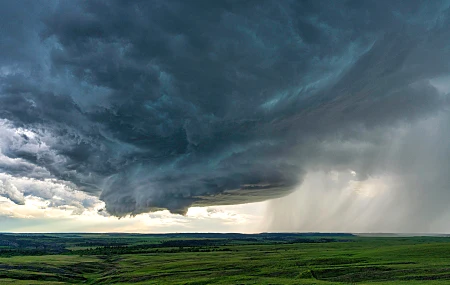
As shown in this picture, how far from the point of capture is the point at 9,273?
379 feet

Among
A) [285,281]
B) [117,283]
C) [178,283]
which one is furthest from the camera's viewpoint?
[117,283]

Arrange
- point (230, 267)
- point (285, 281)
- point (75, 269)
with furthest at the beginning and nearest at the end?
point (75, 269)
point (230, 267)
point (285, 281)

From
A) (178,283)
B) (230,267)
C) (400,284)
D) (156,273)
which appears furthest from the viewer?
(230,267)

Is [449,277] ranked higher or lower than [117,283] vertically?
higher

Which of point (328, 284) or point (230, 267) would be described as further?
point (230, 267)

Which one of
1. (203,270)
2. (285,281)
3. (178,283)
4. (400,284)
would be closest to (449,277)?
(400,284)

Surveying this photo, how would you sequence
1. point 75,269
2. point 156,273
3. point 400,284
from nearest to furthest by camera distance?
1. point 400,284
2. point 156,273
3. point 75,269

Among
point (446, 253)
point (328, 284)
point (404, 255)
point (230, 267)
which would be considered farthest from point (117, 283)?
point (446, 253)

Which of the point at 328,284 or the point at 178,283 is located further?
the point at 178,283

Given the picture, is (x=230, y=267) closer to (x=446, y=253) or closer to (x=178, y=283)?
→ (x=178, y=283)

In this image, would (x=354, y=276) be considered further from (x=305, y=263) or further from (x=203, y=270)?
(x=203, y=270)

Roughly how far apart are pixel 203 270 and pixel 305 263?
116 ft

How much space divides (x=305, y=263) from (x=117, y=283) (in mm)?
62250

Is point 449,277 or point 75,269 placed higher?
point 449,277
